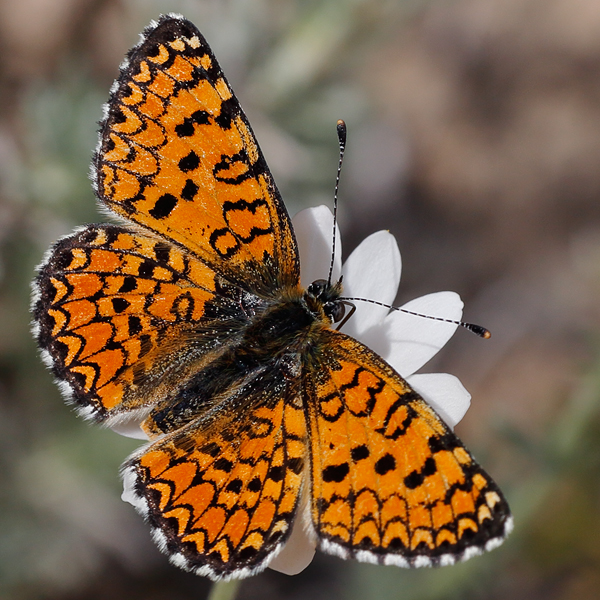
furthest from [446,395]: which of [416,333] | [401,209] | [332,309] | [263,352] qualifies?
[401,209]

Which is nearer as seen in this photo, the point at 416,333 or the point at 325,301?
the point at 325,301

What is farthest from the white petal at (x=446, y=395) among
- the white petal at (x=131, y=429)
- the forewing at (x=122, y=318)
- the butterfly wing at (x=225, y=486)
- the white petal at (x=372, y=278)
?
the white petal at (x=131, y=429)

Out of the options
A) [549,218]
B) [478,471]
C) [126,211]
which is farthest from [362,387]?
[549,218]

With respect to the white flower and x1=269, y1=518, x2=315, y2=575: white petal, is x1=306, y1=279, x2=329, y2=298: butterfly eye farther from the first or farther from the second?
x1=269, y1=518, x2=315, y2=575: white petal

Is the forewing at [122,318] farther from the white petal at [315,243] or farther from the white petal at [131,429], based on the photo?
the white petal at [315,243]

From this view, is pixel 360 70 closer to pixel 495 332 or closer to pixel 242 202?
pixel 495 332

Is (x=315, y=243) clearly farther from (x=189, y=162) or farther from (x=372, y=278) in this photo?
(x=189, y=162)

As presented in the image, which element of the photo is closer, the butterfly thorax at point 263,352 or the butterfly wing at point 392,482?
the butterfly wing at point 392,482

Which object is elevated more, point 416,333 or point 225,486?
point 416,333
